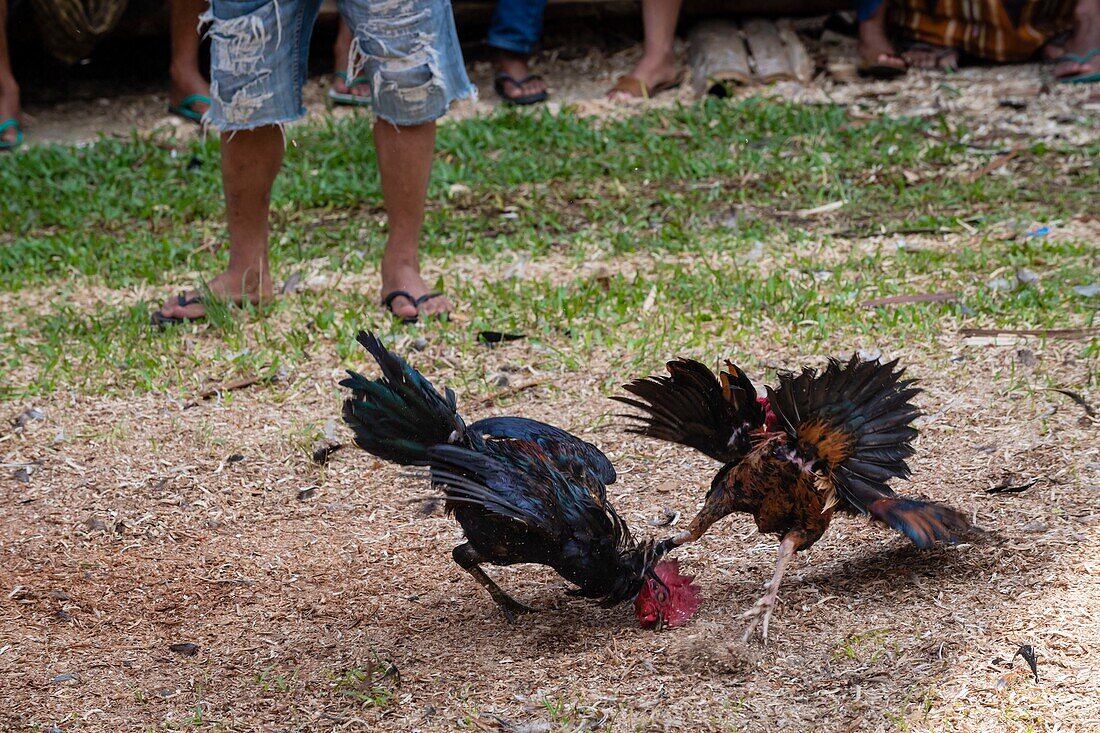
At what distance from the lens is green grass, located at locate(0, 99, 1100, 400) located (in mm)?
4152

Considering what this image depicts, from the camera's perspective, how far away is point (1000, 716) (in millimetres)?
2184

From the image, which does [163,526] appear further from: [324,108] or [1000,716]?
[324,108]

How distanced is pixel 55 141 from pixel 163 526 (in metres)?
4.63

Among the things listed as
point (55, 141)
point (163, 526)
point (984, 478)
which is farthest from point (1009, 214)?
point (55, 141)

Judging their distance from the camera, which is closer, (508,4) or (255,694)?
(255,694)

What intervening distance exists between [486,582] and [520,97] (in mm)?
5085

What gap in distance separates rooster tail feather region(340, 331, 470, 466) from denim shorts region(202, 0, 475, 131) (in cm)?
161

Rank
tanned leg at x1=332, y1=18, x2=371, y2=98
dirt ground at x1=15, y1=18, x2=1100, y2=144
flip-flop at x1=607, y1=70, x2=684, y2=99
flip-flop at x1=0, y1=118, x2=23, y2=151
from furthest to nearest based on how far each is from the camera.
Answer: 1. tanned leg at x1=332, y1=18, x2=371, y2=98
2. flip-flop at x1=607, y1=70, x2=684, y2=99
3. flip-flop at x1=0, y1=118, x2=23, y2=151
4. dirt ground at x1=15, y1=18, x2=1100, y2=144

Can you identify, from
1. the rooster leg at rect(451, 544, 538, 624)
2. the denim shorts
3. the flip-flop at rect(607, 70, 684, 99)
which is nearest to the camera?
the rooster leg at rect(451, 544, 538, 624)

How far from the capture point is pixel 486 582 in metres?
2.66

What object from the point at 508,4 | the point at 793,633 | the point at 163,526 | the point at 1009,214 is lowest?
the point at 163,526

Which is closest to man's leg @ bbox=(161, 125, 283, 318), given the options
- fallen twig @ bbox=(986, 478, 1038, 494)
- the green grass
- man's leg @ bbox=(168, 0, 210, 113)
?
→ the green grass

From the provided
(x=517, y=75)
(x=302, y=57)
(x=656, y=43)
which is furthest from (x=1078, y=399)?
(x=517, y=75)

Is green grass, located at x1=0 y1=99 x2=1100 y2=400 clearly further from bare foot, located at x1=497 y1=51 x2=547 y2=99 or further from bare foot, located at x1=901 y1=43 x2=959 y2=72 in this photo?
bare foot, located at x1=901 y1=43 x2=959 y2=72
